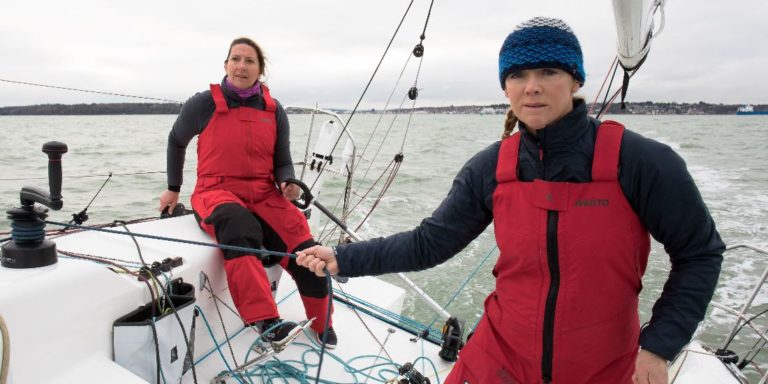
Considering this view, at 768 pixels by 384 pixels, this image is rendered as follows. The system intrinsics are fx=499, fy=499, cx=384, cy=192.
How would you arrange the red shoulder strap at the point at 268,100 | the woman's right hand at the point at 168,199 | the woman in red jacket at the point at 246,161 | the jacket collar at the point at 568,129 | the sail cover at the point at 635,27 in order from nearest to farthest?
the jacket collar at the point at 568,129
the sail cover at the point at 635,27
the woman in red jacket at the point at 246,161
the red shoulder strap at the point at 268,100
the woman's right hand at the point at 168,199

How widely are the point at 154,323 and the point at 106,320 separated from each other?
0.52 feet

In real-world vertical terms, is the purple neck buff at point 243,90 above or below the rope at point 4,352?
above

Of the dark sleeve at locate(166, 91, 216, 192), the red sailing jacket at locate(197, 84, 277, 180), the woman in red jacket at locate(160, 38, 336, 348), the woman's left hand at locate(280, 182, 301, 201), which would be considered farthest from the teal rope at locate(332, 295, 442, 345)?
the dark sleeve at locate(166, 91, 216, 192)

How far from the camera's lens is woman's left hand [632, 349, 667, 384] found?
109cm

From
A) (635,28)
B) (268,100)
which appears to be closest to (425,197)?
(268,100)

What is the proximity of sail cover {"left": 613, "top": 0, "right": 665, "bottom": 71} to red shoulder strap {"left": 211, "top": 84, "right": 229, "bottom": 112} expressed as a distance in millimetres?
1776

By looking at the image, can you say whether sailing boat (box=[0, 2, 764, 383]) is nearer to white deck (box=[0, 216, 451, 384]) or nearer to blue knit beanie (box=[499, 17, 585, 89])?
white deck (box=[0, 216, 451, 384])

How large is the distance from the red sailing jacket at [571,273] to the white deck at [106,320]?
1117mm

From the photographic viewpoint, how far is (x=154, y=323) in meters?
1.66

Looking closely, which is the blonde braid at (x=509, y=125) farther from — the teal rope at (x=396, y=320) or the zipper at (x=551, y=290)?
the teal rope at (x=396, y=320)

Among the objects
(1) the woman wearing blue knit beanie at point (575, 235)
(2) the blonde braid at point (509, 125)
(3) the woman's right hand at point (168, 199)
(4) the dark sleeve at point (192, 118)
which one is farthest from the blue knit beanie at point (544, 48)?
(3) the woman's right hand at point (168, 199)

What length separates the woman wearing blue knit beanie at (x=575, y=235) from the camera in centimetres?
107

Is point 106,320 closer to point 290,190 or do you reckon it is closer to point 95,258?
point 95,258

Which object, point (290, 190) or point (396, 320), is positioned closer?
point (290, 190)
